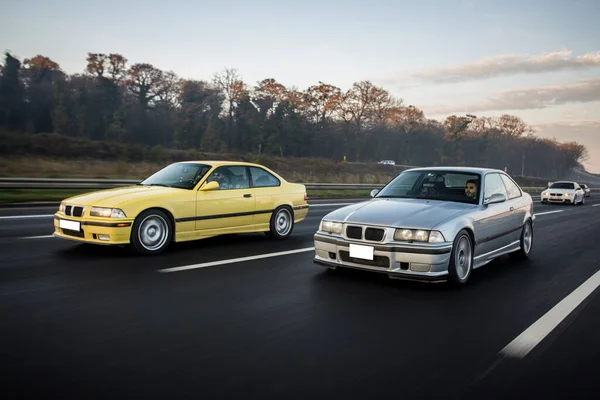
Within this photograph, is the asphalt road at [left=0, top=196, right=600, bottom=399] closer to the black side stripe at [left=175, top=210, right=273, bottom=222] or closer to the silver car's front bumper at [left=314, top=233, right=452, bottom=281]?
the silver car's front bumper at [left=314, top=233, right=452, bottom=281]

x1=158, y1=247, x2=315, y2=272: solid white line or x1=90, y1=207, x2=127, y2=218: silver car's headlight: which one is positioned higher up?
x1=90, y1=207, x2=127, y2=218: silver car's headlight

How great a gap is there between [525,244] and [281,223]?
433 cm

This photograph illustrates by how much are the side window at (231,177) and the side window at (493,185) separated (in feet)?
13.5

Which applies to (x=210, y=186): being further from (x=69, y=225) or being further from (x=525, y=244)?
(x=525, y=244)

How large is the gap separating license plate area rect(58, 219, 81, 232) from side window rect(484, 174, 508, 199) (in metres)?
5.76

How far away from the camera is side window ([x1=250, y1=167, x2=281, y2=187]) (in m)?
9.43

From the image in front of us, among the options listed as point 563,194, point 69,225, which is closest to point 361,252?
point 69,225

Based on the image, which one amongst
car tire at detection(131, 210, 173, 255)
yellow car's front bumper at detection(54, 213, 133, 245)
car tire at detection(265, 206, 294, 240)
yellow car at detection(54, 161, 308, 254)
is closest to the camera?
yellow car's front bumper at detection(54, 213, 133, 245)

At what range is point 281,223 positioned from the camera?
983 centimetres

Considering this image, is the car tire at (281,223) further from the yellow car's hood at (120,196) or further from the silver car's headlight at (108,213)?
the silver car's headlight at (108,213)

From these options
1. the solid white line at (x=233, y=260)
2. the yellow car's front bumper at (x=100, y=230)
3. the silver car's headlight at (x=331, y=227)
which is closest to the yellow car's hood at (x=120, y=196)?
the yellow car's front bumper at (x=100, y=230)

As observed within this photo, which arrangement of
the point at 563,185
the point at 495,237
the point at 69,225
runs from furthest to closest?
the point at 563,185
the point at 69,225
the point at 495,237

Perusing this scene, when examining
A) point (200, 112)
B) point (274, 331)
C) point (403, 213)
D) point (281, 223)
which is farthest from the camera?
point (200, 112)

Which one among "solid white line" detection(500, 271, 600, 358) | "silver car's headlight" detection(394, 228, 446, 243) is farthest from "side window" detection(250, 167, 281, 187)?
"solid white line" detection(500, 271, 600, 358)
